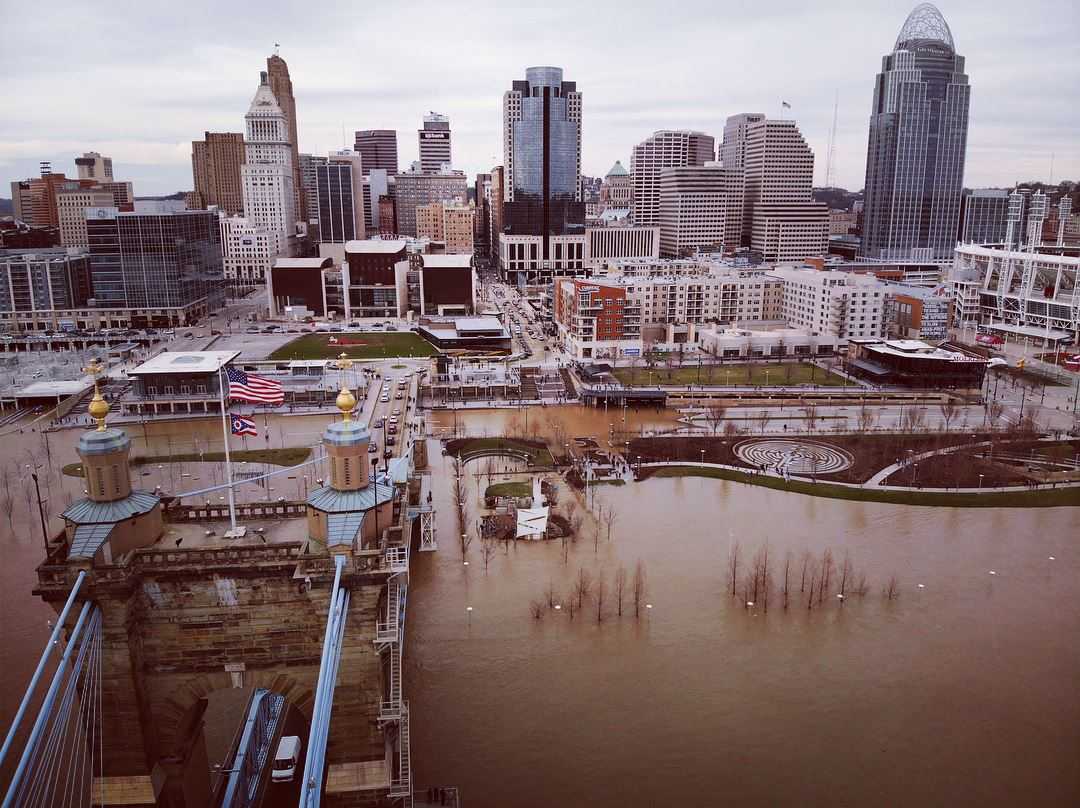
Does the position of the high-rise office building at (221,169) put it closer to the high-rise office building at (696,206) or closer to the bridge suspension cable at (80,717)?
the high-rise office building at (696,206)

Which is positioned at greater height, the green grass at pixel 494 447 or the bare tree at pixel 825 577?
the green grass at pixel 494 447

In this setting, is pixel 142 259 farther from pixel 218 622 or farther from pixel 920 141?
pixel 920 141

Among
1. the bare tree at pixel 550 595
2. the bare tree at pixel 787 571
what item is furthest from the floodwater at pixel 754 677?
the bare tree at pixel 787 571

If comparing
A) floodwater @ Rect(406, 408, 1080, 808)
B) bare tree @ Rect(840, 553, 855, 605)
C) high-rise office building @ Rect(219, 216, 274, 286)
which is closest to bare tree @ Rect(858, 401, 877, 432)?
floodwater @ Rect(406, 408, 1080, 808)

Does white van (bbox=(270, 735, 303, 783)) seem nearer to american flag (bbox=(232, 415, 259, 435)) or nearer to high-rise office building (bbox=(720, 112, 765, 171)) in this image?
american flag (bbox=(232, 415, 259, 435))

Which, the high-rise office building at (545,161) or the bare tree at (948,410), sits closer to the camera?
the bare tree at (948,410)

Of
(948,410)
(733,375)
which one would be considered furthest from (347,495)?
(733,375)
